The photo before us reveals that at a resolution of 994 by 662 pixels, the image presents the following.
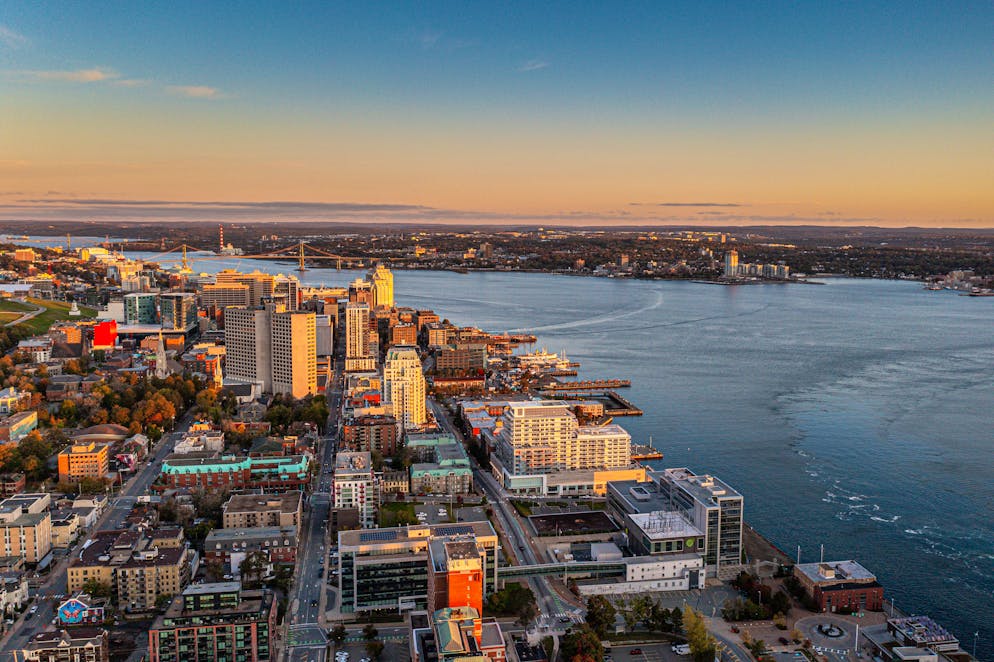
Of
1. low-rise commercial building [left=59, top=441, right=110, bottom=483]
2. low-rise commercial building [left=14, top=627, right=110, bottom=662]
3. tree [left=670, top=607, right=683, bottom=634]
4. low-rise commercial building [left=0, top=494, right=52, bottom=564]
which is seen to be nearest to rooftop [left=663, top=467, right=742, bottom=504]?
tree [left=670, top=607, right=683, bottom=634]

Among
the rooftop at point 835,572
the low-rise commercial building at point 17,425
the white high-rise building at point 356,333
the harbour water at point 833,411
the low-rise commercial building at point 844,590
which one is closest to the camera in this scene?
the low-rise commercial building at point 844,590

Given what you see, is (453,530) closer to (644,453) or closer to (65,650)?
(65,650)

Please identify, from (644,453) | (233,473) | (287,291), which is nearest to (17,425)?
(233,473)

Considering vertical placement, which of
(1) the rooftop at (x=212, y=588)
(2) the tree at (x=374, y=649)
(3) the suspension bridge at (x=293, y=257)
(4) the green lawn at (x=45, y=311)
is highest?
(3) the suspension bridge at (x=293, y=257)

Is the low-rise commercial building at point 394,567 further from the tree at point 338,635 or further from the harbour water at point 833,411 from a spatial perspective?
the harbour water at point 833,411

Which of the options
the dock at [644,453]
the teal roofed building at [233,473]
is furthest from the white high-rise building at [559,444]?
the teal roofed building at [233,473]

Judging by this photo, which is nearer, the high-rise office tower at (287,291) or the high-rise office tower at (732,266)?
the high-rise office tower at (287,291)
